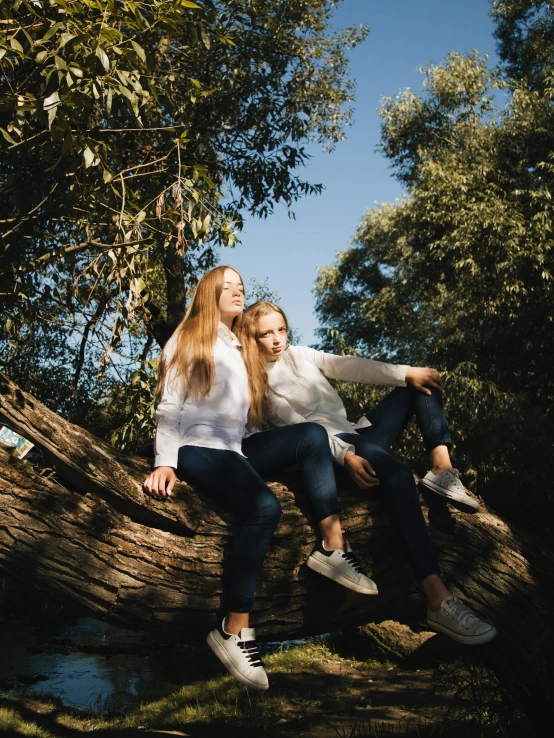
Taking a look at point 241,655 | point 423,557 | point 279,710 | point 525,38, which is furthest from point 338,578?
point 525,38

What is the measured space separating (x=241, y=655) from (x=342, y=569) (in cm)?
58

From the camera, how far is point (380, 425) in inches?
151

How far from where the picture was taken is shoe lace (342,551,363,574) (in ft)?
10.6

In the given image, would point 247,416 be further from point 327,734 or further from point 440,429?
point 327,734

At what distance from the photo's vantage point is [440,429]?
12.1ft

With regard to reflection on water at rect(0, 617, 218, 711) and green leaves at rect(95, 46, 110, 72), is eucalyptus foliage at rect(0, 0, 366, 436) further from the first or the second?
reflection on water at rect(0, 617, 218, 711)

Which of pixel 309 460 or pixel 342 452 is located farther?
pixel 342 452

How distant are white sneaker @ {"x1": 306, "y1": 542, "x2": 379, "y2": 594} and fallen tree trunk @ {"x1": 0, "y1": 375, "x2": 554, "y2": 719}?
11 centimetres

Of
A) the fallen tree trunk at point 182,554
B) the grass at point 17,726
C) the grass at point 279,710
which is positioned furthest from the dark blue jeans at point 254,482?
the grass at point 17,726

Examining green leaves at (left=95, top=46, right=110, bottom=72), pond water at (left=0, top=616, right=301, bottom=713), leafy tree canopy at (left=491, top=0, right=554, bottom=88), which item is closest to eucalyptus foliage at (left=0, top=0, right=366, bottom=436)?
green leaves at (left=95, top=46, right=110, bottom=72)

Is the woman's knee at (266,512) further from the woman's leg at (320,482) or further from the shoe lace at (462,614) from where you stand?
the shoe lace at (462,614)

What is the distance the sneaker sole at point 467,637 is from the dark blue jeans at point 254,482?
2.44ft

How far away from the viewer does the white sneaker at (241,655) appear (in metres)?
3.00

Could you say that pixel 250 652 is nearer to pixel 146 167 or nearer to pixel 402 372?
pixel 402 372
